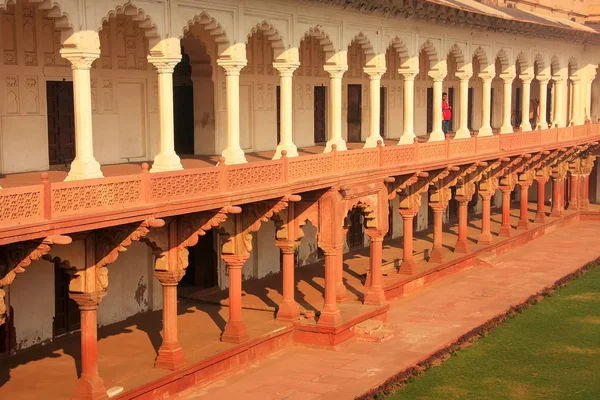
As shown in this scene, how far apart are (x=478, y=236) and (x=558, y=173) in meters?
6.12

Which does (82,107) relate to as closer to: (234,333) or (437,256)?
(234,333)

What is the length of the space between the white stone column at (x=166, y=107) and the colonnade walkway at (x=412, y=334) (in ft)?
11.7

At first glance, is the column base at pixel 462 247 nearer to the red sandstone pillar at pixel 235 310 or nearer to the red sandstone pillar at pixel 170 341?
the red sandstone pillar at pixel 235 310

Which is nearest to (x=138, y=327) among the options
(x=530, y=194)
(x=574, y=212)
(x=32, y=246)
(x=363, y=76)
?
(x=32, y=246)

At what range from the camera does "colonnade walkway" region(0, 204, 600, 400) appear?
50.1ft

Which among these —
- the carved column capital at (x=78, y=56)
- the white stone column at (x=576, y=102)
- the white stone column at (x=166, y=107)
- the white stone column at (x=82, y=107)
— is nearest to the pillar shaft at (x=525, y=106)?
the white stone column at (x=576, y=102)

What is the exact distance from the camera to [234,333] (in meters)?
17.0

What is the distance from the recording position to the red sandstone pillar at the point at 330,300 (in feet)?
61.0

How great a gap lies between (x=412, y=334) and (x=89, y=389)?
788cm

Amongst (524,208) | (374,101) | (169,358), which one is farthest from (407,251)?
(524,208)

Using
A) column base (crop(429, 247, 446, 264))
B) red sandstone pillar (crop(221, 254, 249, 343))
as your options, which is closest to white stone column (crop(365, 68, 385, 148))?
column base (crop(429, 247, 446, 264))

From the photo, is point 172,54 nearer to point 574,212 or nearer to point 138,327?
point 138,327

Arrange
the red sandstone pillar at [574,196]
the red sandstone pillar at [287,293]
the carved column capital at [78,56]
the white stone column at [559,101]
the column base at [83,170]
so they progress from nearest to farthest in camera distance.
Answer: the carved column capital at [78,56]
the column base at [83,170]
the red sandstone pillar at [287,293]
the white stone column at [559,101]
the red sandstone pillar at [574,196]

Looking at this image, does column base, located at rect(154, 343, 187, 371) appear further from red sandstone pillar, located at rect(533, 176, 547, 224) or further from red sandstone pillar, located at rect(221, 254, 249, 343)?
red sandstone pillar, located at rect(533, 176, 547, 224)
